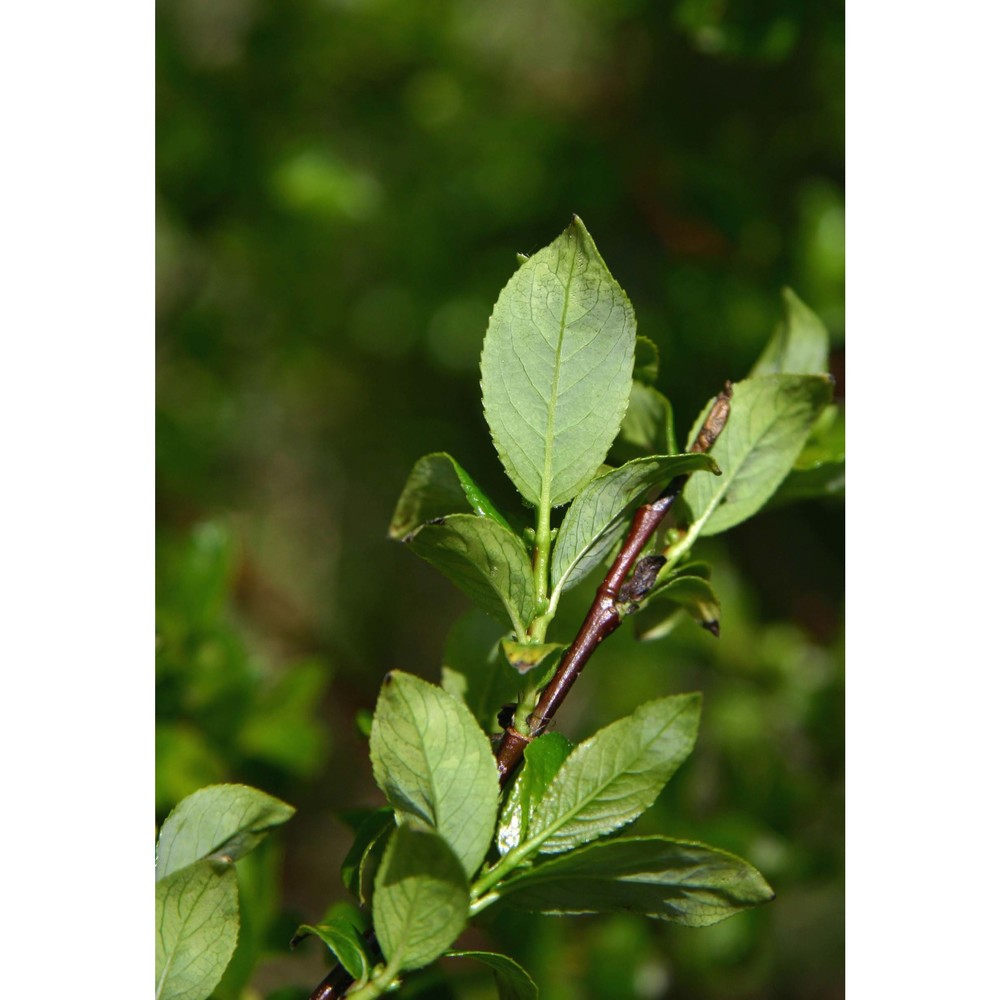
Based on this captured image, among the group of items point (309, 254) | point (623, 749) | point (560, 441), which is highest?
point (309, 254)

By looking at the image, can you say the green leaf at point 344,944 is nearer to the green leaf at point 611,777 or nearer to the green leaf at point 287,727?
the green leaf at point 611,777

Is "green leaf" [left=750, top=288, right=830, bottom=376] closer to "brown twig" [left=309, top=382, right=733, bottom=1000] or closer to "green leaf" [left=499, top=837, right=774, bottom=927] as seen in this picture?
"brown twig" [left=309, top=382, right=733, bottom=1000]

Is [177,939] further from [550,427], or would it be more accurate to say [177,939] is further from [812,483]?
[812,483]

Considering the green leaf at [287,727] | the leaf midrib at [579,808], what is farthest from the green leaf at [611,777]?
the green leaf at [287,727]

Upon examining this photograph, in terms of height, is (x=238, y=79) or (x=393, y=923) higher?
(x=238, y=79)

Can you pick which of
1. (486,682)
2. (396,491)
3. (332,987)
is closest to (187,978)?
(332,987)

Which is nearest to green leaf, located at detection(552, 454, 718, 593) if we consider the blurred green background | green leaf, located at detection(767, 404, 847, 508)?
green leaf, located at detection(767, 404, 847, 508)

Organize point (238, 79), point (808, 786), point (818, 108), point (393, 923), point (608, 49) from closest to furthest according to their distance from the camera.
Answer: point (393, 923) < point (808, 786) < point (818, 108) < point (238, 79) < point (608, 49)
